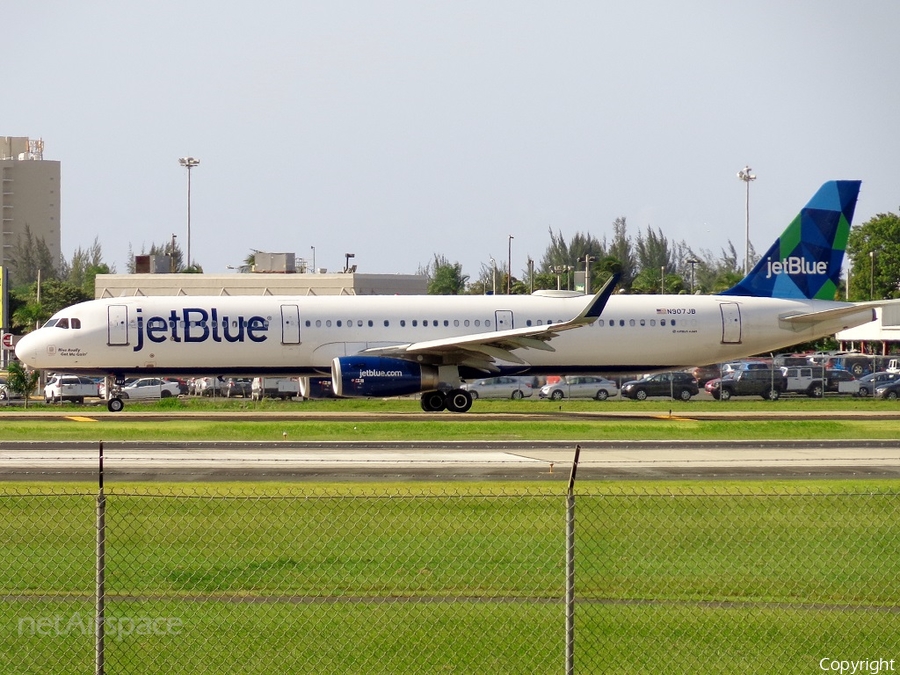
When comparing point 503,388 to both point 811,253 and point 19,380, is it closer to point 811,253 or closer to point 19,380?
point 811,253

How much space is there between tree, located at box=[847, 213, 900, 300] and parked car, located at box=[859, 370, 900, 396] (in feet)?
208

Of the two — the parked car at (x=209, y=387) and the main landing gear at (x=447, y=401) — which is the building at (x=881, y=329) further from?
the main landing gear at (x=447, y=401)

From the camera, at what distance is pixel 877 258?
415 feet

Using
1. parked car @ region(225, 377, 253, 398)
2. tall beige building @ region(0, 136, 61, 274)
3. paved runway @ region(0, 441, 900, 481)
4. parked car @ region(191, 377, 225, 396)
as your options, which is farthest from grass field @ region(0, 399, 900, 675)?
tall beige building @ region(0, 136, 61, 274)

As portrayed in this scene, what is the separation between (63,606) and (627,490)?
10.1 meters

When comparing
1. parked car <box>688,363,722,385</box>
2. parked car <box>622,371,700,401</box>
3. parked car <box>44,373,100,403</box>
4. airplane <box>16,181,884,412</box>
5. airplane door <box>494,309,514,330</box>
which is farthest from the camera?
parked car <box>688,363,722,385</box>

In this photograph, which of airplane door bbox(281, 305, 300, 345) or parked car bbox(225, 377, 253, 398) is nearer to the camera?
airplane door bbox(281, 305, 300, 345)

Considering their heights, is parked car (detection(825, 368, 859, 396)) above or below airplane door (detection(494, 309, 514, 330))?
below

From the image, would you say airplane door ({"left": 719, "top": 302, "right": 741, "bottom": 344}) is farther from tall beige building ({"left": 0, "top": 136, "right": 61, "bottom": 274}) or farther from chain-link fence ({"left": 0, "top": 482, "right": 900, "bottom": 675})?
tall beige building ({"left": 0, "top": 136, "right": 61, "bottom": 274})

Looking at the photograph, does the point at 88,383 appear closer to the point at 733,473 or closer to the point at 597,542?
the point at 733,473

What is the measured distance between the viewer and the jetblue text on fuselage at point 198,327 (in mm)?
40031

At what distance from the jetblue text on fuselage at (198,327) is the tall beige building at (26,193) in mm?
154034

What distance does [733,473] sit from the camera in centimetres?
2206

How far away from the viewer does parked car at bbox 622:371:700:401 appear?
55.2 meters
